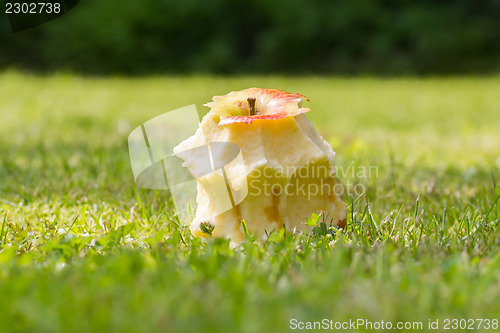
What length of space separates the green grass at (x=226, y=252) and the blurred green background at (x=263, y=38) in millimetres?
5893

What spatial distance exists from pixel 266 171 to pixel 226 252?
0.79 ft

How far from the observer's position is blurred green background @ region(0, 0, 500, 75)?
29.2ft

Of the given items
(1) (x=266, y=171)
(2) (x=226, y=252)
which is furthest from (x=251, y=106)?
(2) (x=226, y=252)

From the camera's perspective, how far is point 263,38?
9508 millimetres

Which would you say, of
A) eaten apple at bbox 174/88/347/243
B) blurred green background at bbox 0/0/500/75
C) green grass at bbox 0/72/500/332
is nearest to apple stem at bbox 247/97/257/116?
eaten apple at bbox 174/88/347/243

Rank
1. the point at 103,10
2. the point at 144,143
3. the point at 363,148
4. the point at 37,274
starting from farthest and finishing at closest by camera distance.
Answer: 1. the point at 103,10
2. the point at 363,148
3. the point at 144,143
4. the point at 37,274

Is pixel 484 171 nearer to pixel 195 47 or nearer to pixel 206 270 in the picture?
pixel 206 270

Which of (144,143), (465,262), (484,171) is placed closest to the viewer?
(465,262)

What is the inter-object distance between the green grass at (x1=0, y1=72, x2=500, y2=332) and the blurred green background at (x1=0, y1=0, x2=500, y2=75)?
5.89 m

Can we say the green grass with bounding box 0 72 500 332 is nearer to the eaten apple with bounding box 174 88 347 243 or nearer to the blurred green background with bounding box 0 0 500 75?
the eaten apple with bounding box 174 88 347 243

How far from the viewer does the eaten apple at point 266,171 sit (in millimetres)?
1427

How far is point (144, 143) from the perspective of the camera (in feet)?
9.18

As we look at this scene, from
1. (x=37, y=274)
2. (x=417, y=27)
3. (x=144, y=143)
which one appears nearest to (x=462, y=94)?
(x=417, y=27)

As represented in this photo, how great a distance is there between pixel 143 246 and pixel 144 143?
1422 mm
